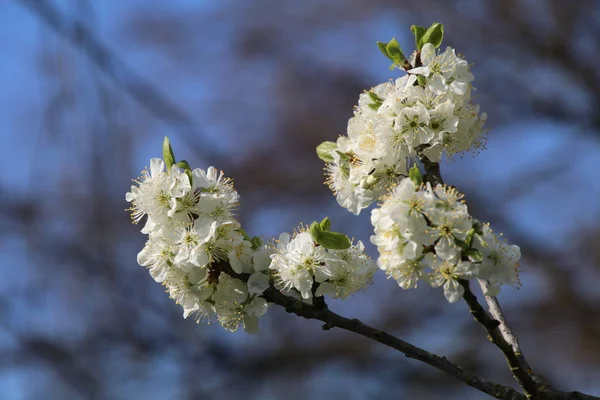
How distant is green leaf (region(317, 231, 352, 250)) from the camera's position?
1.32 metres

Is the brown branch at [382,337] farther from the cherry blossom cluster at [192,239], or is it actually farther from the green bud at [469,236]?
the green bud at [469,236]

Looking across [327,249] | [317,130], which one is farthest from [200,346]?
[327,249]

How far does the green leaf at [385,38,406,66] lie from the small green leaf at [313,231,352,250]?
367 mm

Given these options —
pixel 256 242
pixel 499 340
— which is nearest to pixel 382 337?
pixel 499 340

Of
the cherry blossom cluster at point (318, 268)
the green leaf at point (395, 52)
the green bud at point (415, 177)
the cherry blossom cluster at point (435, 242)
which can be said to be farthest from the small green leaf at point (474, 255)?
the green leaf at point (395, 52)

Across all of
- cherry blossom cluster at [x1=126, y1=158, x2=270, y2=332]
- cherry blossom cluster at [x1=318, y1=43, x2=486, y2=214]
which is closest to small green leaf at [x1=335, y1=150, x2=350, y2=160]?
cherry blossom cluster at [x1=318, y1=43, x2=486, y2=214]

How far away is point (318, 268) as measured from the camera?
1.33m

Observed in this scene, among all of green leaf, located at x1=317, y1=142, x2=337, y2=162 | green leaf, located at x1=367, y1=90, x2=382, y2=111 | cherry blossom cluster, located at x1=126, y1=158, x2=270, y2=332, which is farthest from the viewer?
green leaf, located at x1=317, y1=142, x2=337, y2=162

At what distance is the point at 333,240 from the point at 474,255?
0.92 ft

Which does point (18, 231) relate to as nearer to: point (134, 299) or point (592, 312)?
point (134, 299)

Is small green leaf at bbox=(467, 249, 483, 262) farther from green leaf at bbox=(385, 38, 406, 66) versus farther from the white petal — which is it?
green leaf at bbox=(385, 38, 406, 66)

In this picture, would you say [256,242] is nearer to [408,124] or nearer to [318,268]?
[318,268]

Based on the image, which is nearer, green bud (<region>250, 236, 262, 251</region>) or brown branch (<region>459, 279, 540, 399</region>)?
brown branch (<region>459, 279, 540, 399</region>)

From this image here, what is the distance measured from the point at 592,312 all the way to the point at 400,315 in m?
1.19
